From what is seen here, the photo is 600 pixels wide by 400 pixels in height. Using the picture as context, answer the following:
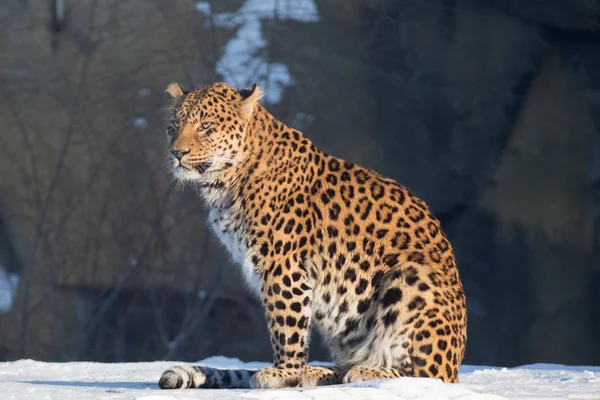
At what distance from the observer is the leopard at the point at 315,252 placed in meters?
4.70

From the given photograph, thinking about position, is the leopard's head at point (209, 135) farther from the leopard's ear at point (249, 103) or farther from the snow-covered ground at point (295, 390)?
the snow-covered ground at point (295, 390)

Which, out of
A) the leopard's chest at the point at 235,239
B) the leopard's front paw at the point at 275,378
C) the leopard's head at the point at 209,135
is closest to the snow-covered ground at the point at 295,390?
the leopard's front paw at the point at 275,378

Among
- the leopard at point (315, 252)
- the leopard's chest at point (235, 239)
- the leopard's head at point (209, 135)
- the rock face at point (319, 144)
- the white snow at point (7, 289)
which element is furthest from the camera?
the white snow at point (7, 289)

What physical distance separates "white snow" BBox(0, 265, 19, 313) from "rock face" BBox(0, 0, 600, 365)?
0.30 ft

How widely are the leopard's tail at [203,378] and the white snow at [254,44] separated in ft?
17.7

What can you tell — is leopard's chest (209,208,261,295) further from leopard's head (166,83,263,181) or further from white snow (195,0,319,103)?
white snow (195,0,319,103)

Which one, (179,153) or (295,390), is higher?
(179,153)

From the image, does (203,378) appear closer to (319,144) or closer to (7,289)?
(319,144)

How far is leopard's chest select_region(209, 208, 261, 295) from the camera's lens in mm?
4926

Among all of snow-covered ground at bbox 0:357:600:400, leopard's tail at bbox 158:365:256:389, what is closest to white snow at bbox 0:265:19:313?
snow-covered ground at bbox 0:357:600:400

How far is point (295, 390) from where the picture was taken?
4.23 m

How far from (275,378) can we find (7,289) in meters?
6.28

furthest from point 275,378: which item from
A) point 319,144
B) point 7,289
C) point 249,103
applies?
point 7,289

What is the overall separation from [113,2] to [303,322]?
6.33m
